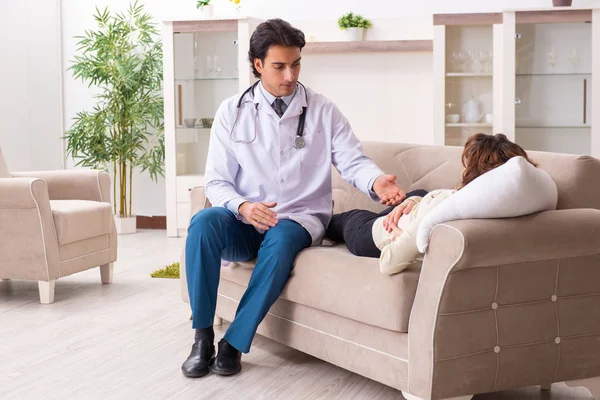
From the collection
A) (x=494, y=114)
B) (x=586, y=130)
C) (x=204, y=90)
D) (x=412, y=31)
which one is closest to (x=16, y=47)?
(x=204, y=90)

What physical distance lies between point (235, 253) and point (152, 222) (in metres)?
3.84

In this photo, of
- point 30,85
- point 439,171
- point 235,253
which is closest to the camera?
point 235,253

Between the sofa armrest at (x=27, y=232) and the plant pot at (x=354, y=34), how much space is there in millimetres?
2760

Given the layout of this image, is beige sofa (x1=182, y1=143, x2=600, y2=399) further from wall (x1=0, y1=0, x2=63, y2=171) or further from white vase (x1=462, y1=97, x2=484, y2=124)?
wall (x1=0, y1=0, x2=63, y2=171)

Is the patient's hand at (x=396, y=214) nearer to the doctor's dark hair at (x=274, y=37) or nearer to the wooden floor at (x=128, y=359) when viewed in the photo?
the wooden floor at (x=128, y=359)

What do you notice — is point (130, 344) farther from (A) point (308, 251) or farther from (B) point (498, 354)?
(B) point (498, 354)

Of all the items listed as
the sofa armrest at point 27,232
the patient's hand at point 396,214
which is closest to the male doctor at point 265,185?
the patient's hand at point 396,214

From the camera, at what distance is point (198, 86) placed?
627 centimetres

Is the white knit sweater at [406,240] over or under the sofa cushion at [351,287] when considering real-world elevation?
over

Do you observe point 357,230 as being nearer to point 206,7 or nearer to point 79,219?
point 79,219

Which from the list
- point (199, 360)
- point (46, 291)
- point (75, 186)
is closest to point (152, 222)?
point (75, 186)

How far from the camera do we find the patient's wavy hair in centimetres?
241

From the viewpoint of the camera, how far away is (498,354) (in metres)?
2.36

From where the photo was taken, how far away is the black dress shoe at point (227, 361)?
9.28ft
